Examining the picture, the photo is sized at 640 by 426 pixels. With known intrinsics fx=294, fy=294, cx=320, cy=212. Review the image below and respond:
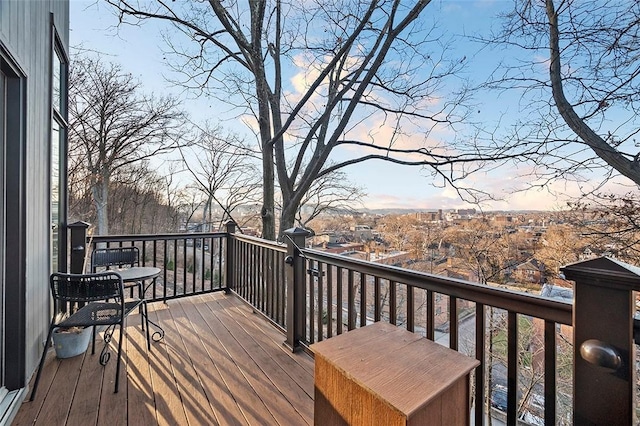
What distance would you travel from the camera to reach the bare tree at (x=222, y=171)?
318 inches

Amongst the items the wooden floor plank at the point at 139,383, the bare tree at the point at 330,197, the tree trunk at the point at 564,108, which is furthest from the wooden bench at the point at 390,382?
the bare tree at the point at 330,197

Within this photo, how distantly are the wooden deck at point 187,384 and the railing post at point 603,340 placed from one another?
4.62ft

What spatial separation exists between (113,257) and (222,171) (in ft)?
19.5

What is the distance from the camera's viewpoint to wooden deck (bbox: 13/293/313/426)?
180 cm

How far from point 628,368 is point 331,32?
242 inches

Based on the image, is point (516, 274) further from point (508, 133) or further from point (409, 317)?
point (409, 317)

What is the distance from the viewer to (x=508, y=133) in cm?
479

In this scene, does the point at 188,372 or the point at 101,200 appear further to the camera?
the point at 101,200

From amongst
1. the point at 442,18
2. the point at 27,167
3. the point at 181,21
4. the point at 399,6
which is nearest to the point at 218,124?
the point at 181,21

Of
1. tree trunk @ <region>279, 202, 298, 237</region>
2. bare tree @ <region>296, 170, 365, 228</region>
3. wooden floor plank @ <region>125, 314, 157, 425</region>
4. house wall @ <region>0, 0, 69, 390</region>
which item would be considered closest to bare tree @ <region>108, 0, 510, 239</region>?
tree trunk @ <region>279, 202, 298, 237</region>

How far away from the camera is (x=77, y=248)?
318cm

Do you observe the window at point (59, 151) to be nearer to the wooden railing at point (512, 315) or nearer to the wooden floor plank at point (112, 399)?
the wooden railing at point (512, 315)

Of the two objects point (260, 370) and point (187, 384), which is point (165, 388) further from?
point (260, 370)

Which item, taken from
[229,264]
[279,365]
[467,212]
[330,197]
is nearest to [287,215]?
[330,197]
